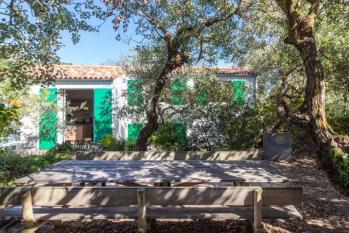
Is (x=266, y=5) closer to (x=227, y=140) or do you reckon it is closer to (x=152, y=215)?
(x=227, y=140)

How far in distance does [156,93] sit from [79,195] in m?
5.99

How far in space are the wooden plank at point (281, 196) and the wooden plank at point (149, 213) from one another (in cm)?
24

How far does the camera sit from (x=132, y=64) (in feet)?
43.7

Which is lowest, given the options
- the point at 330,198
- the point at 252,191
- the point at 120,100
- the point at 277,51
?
the point at 330,198

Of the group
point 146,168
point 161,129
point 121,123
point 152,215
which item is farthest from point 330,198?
point 121,123

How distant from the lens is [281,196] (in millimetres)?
4105

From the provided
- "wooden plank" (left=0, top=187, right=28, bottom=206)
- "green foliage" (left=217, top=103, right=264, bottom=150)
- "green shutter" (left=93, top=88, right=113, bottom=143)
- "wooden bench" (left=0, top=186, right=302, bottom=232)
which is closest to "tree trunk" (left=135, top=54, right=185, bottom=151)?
"green foliage" (left=217, top=103, right=264, bottom=150)

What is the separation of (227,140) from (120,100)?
675cm

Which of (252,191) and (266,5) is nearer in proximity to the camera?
(252,191)

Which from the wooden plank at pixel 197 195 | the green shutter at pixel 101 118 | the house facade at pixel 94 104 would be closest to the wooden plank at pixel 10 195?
the wooden plank at pixel 197 195

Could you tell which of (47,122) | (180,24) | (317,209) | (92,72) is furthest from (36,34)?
(92,72)

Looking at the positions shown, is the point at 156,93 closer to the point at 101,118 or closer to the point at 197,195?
the point at 197,195

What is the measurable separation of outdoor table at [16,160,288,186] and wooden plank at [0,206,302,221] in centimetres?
33

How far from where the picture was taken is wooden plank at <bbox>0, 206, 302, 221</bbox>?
4.19m
